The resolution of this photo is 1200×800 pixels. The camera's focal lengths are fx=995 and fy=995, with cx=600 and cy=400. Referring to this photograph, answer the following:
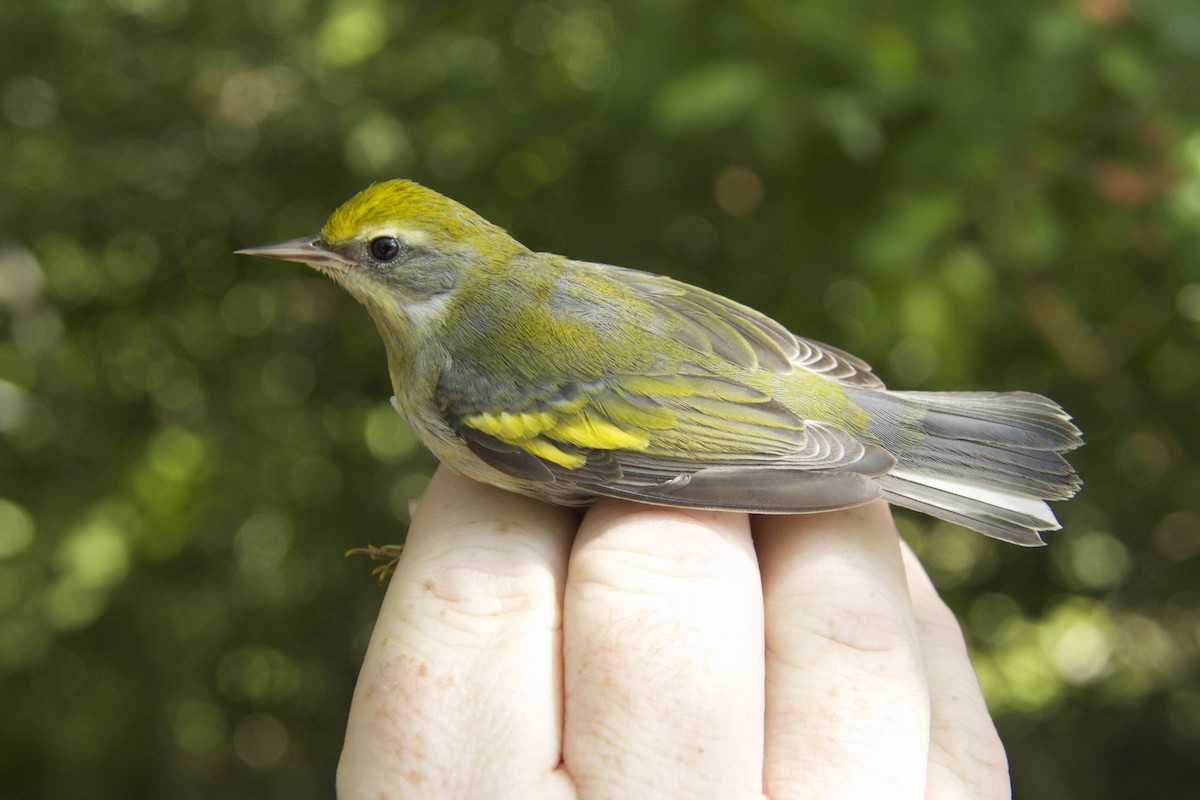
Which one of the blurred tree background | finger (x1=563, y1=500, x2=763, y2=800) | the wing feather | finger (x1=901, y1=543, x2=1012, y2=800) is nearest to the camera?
finger (x1=563, y1=500, x2=763, y2=800)

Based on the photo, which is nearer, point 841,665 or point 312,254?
point 841,665

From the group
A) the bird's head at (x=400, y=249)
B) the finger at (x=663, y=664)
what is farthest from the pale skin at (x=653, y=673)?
the bird's head at (x=400, y=249)

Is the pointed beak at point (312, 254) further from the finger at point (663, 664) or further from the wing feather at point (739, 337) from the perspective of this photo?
the finger at point (663, 664)

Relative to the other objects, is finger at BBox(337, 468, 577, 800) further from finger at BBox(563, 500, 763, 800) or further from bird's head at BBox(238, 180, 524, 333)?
bird's head at BBox(238, 180, 524, 333)

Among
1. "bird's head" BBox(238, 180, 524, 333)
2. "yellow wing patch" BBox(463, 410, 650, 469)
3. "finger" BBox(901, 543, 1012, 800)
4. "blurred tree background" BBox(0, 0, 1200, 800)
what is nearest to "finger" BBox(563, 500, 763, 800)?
"yellow wing patch" BBox(463, 410, 650, 469)

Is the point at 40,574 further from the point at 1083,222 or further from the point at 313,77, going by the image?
the point at 1083,222

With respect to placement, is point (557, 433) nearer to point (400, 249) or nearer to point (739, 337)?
point (739, 337)

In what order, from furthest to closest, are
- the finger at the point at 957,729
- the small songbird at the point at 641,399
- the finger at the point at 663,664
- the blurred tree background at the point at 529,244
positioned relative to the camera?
the blurred tree background at the point at 529,244 → the small songbird at the point at 641,399 → the finger at the point at 957,729 → the finger at the point at 663,664

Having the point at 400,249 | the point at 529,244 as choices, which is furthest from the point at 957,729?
the point at 529,244
